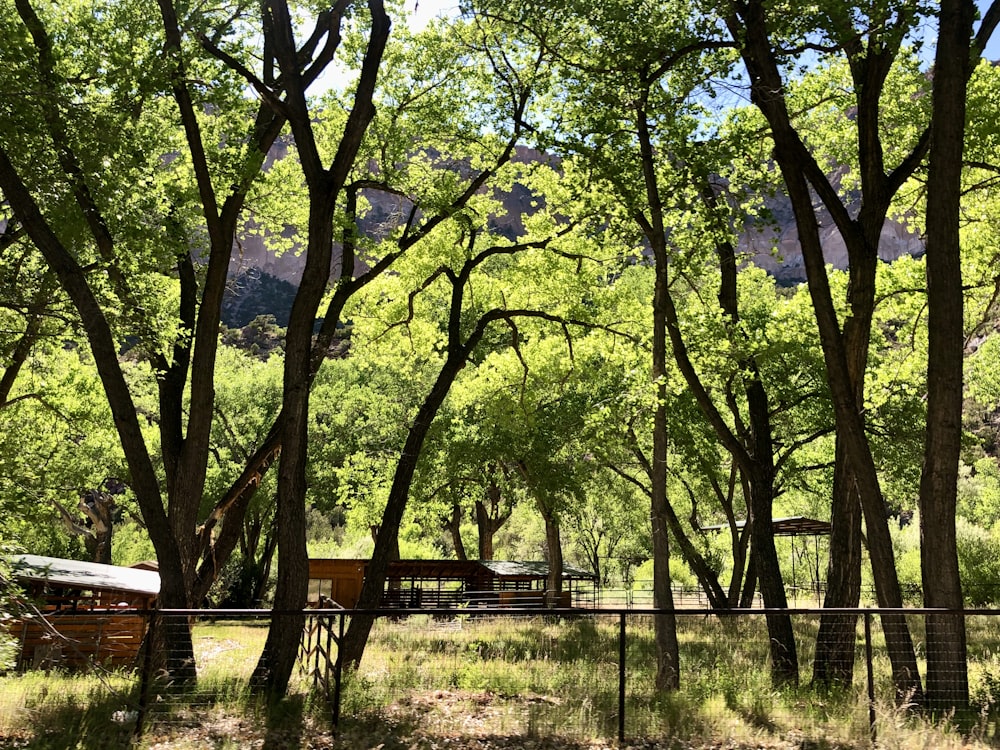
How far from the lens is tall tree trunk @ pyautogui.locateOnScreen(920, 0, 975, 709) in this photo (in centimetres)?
980

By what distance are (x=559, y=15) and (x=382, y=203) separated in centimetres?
11630

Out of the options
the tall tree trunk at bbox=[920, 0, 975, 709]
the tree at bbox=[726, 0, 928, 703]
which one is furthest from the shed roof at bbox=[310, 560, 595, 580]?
the tall tree trunk at bbox=[920, 0, 975, 709]

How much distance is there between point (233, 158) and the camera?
11.8 meters

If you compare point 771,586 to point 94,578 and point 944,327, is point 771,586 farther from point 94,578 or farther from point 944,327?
point 94,578

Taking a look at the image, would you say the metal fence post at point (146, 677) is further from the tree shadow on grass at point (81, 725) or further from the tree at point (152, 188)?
the tree at point (152, 188)

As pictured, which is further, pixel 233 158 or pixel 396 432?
pixel 396 432

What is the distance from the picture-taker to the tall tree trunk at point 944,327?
32.2ft

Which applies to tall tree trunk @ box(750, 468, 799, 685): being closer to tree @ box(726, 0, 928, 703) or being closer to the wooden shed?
tree @ box(726, 0, 928, 703)

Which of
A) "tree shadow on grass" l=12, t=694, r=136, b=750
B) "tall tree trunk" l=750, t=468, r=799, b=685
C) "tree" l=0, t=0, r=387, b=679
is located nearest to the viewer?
"tree shadow on grass" l=12, t=694, r=136, b=750

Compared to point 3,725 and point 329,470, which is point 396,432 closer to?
point 329,470

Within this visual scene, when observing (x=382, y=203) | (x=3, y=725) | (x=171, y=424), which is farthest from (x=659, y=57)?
(x=382, y=203)

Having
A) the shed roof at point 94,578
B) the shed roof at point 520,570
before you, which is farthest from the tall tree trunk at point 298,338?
the shed roof at point 520,570

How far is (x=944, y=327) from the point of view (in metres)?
10.1

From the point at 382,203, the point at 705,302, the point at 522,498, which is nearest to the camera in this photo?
the point at 705,302
